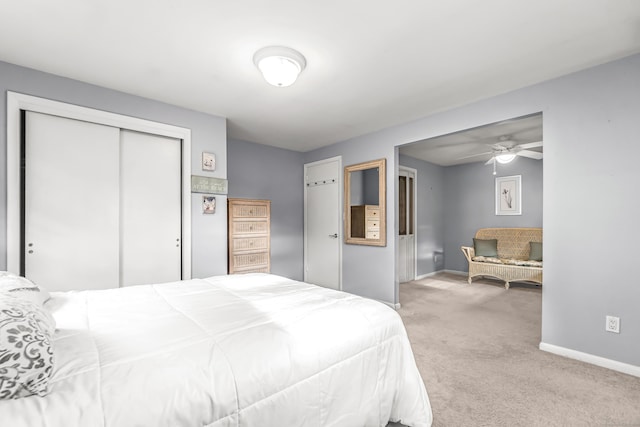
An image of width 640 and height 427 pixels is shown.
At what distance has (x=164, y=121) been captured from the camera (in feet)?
10.4

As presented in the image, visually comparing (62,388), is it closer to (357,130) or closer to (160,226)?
(160,226)

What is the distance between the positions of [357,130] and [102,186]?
3.10 meters

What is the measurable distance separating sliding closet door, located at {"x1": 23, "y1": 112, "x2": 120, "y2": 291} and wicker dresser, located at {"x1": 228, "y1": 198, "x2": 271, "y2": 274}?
1314 mm

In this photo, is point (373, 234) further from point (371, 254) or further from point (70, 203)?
point (70, 203)

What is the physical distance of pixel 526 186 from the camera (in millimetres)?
5656

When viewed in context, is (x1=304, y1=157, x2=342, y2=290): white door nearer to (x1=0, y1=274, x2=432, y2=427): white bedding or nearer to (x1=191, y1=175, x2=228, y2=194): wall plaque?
(x1=191, y1=175, x2=228, y2=194): wall plaque

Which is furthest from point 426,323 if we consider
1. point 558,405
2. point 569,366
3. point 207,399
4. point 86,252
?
point 86,252

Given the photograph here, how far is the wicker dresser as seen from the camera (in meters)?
3.88

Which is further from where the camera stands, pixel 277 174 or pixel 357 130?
pixel 277 174

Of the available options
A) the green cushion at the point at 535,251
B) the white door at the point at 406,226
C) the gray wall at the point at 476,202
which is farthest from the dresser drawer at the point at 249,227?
the green cushion at the point at 535,251

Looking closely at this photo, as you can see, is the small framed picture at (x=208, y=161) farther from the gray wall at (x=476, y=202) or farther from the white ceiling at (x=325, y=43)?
the gray wall at (x=476, y=202)

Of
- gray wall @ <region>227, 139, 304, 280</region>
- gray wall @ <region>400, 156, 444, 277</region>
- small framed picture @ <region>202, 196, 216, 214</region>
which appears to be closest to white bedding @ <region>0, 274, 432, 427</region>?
small framed picture @ <region>202, 196, 216, 214</region>

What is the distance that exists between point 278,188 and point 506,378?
3.95m

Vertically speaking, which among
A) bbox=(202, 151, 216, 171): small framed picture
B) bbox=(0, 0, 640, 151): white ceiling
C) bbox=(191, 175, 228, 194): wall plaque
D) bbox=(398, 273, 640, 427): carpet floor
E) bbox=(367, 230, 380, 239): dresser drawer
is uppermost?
bbox=(0, 0, 640, 151): white ceiling
